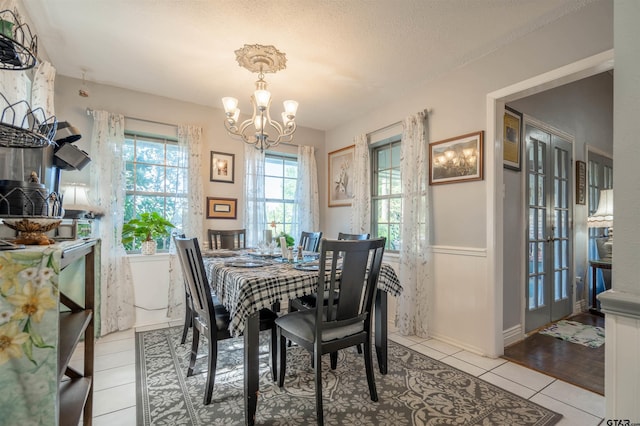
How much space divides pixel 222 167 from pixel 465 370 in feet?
10.9

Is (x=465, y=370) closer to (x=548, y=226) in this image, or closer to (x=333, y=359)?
→ (x=333, y=359)

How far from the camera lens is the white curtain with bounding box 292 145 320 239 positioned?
4.40 metres

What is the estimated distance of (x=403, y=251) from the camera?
3.18 meters

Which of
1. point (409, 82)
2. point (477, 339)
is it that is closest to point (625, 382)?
point (477, 339)


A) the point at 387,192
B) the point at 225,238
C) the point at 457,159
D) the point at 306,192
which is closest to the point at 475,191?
the point at 457,159

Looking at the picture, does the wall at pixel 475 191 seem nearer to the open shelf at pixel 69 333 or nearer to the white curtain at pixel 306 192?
the white curtain at pixel 306 192

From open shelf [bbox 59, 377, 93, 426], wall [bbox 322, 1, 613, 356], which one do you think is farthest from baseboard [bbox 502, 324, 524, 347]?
open shelf [bbox 59, 377, 93, 426]

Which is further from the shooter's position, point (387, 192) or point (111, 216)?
point (387, 192)

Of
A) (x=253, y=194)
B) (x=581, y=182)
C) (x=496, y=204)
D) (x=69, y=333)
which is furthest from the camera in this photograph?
(x=253, y=194)

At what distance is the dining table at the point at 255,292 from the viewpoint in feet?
5.35

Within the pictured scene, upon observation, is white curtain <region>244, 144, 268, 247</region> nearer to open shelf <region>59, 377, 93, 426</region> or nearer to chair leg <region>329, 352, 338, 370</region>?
chair leg <region>329, 352, 338, 370</region>

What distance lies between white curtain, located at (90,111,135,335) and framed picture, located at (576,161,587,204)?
5.29 m

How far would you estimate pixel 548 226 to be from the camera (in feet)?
10.9

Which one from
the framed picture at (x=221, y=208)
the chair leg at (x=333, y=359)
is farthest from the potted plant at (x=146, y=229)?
the chair leg at (x=333, y=359)
